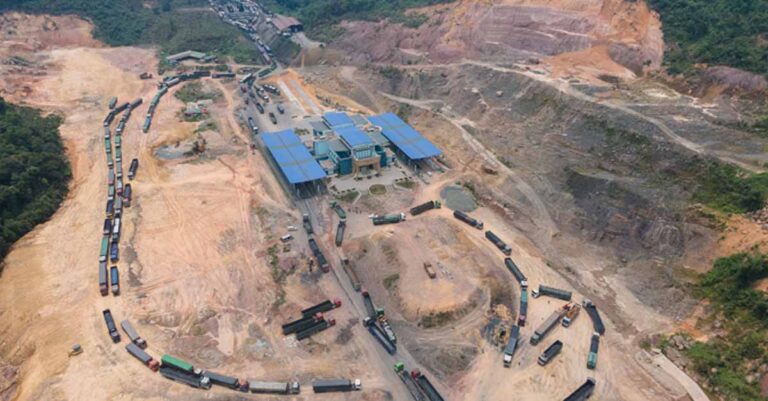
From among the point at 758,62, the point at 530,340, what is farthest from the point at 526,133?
the point at 530,340

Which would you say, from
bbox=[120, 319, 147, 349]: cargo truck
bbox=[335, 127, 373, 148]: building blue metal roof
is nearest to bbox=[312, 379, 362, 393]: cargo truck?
bbox=[120, 319, 147, 349]: cargo truck

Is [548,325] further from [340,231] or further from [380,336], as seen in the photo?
[340,231]

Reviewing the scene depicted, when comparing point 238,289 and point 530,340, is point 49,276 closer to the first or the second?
point 238,289

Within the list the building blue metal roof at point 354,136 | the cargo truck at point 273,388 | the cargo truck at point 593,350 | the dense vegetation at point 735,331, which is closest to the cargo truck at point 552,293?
the cargo truck at point 593,350

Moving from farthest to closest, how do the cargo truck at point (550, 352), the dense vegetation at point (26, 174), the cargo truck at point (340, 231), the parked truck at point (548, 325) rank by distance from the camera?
the cargo truck at point (340, 231) < the dense vegetation at point (26, 174) < the parked truck at point (548, 325) < the cargo truck at point (550, 352)

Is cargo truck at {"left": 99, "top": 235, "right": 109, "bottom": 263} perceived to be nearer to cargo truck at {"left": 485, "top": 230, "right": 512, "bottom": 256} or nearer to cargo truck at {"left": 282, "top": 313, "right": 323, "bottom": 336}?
cargo truck at {"left": 282, "top": 313, "right": 323, "bottom": 336}

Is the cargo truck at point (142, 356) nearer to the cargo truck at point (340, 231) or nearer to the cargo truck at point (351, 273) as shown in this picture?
the cargo truck at point (351, 273)
